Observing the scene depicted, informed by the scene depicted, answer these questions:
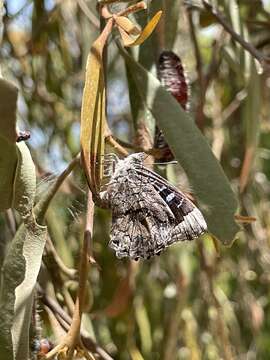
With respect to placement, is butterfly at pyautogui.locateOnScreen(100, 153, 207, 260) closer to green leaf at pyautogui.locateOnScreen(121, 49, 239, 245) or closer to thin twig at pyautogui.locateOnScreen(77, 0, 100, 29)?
green leaf at pyautogui.locateOnScreen(121, 49, 239, 245)

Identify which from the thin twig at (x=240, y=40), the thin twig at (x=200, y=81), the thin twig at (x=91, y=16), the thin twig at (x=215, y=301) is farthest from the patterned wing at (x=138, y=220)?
the thin twig at (x=215, y=301)

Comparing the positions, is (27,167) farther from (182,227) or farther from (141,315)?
(141,315)

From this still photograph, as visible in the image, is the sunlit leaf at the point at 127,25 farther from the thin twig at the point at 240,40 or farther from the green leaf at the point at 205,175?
the thin twig at the point at 240,40

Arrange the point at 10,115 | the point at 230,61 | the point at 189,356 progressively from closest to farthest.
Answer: the point at 10,115
the point at 230,61
the point at 189,356

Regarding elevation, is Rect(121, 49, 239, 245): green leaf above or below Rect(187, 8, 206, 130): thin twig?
below

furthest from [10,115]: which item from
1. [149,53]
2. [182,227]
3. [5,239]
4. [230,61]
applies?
[230,61]

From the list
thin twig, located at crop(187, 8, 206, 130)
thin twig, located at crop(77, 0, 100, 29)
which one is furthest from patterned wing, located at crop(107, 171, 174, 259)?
thin twig, located at crop(187, 8, 206, 130)
